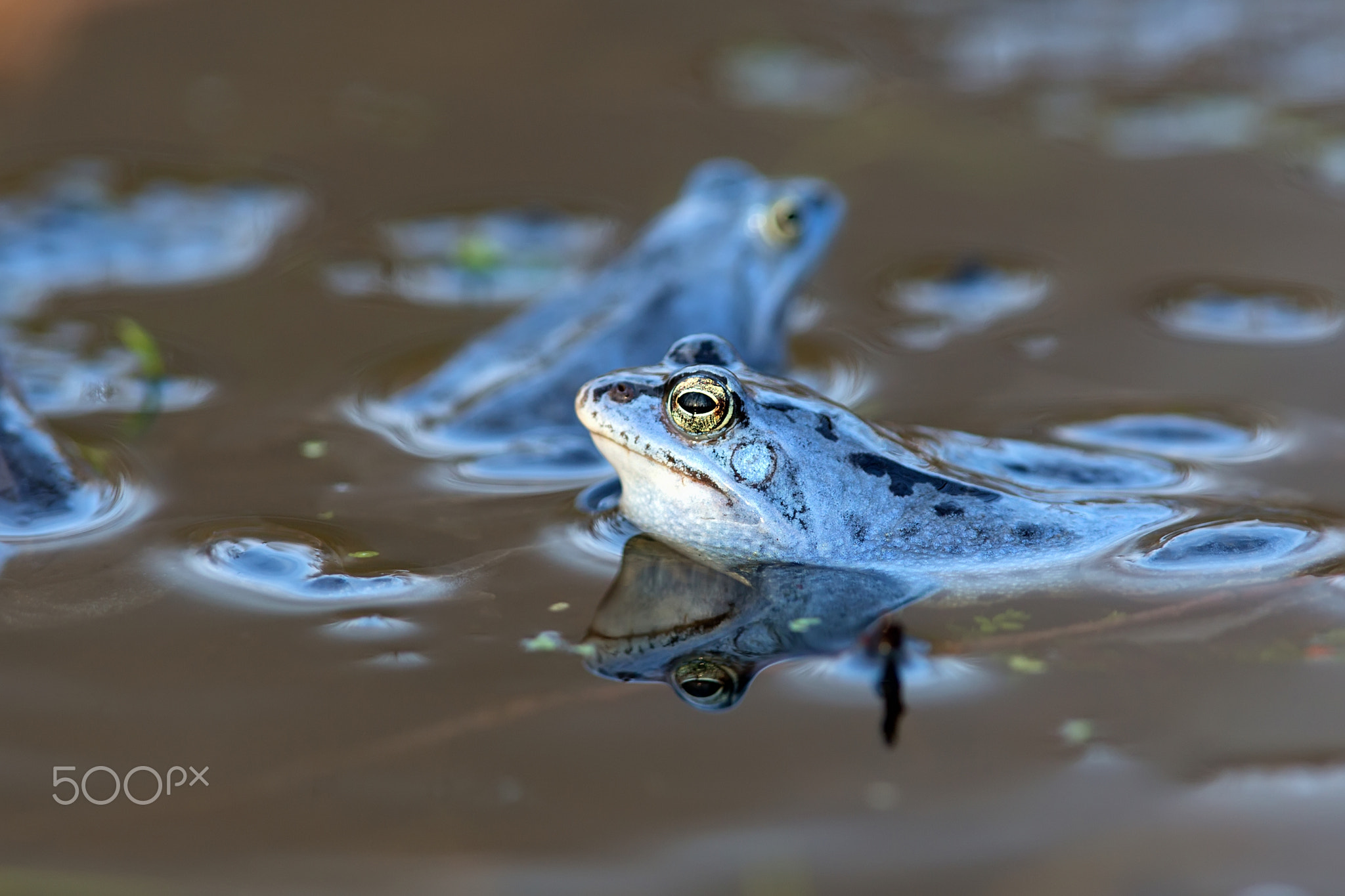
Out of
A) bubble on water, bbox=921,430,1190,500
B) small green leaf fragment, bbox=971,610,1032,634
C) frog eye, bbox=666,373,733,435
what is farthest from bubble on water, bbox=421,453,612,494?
small green leaf fragment, bbox=971,610,1032,634

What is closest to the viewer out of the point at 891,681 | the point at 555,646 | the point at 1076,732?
the point at 1076,732

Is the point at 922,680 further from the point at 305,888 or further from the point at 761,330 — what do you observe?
the point at 761,330

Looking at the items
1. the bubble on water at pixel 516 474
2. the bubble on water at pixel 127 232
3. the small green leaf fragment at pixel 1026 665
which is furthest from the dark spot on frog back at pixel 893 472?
the bubble on water at pixel 127 232

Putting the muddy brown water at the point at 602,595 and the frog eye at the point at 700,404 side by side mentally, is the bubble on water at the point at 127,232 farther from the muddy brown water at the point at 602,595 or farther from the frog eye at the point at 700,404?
the frog eye at the point at 700,404

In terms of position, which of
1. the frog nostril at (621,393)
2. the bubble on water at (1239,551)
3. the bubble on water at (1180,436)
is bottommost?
the bubble on water at (1239,551)

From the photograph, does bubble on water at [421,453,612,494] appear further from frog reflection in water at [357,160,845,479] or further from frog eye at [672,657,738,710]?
frog eye at [672,657,738,710]

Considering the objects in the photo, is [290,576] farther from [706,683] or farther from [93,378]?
[93,378]

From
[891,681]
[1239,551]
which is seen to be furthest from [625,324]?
[1239,551]
